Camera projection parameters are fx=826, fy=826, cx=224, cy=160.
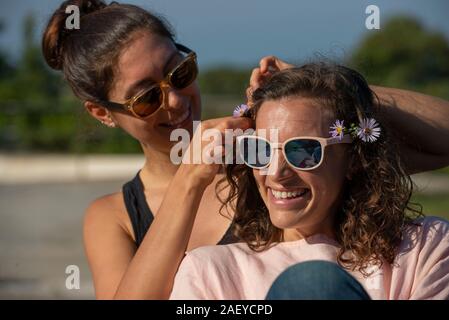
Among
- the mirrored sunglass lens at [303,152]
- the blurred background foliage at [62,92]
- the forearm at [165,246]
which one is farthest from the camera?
the blurred background foliage at [62,92]

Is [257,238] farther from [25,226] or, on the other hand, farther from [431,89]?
[431,89]

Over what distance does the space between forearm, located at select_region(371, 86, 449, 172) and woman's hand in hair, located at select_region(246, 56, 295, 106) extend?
34 centimetres

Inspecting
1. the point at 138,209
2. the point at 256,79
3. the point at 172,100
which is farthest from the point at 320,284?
the point at 138,209

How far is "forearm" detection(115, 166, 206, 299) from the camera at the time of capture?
2.49 meters

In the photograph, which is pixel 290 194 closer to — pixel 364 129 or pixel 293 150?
pixel 293 150

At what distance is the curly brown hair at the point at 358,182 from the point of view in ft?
8.09

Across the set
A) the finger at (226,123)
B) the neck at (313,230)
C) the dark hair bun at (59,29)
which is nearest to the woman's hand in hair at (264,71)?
the finger at (226,123)

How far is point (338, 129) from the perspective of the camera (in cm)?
242

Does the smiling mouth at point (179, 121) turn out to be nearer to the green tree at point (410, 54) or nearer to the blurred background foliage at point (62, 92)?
the blurred background foliage at point (62, 92)

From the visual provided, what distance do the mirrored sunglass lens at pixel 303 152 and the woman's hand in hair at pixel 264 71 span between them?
0.94 ft

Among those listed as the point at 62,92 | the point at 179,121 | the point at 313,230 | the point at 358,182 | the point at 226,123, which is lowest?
the point at 62,92

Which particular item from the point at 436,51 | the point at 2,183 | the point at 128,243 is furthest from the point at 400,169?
the point at 436,51

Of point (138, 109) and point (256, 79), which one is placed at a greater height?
point (256, 79)

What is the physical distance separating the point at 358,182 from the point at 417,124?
33 cm
